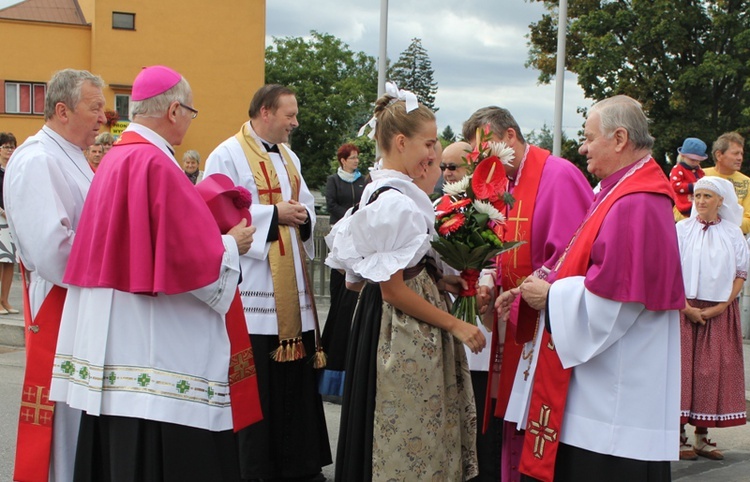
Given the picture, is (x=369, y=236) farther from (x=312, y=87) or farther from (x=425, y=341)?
(x=312, y=87)

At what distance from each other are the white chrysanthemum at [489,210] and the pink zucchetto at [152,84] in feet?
4.75

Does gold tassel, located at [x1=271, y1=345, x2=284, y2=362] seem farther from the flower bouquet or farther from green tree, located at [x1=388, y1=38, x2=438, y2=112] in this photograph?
green tree, located at [x1=388, y1=38, x2=438, y2=112]

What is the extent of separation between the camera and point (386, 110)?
3963 millimetres

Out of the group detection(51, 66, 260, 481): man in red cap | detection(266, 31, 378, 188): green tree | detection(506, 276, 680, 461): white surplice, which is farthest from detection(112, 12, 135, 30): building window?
detection(506, 276, 680, 461): white surplice

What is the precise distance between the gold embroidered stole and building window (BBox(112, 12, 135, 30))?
35514 mm

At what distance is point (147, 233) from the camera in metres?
3.49

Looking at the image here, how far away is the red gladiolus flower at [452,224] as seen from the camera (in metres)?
3.83

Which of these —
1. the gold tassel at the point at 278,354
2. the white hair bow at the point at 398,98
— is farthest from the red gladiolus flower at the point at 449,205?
the gold tassel at the point at 278,354

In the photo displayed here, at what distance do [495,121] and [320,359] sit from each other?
6.65ft

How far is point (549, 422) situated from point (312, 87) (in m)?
65.6

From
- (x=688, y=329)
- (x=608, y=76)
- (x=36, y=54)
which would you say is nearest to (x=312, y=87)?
(x=36, y=54)

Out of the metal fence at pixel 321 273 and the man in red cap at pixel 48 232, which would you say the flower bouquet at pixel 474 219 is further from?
the metal fence at pixel 321 273

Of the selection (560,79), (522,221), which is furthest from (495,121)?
(560,79)

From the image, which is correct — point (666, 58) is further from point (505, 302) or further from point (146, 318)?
point (146, 318)
